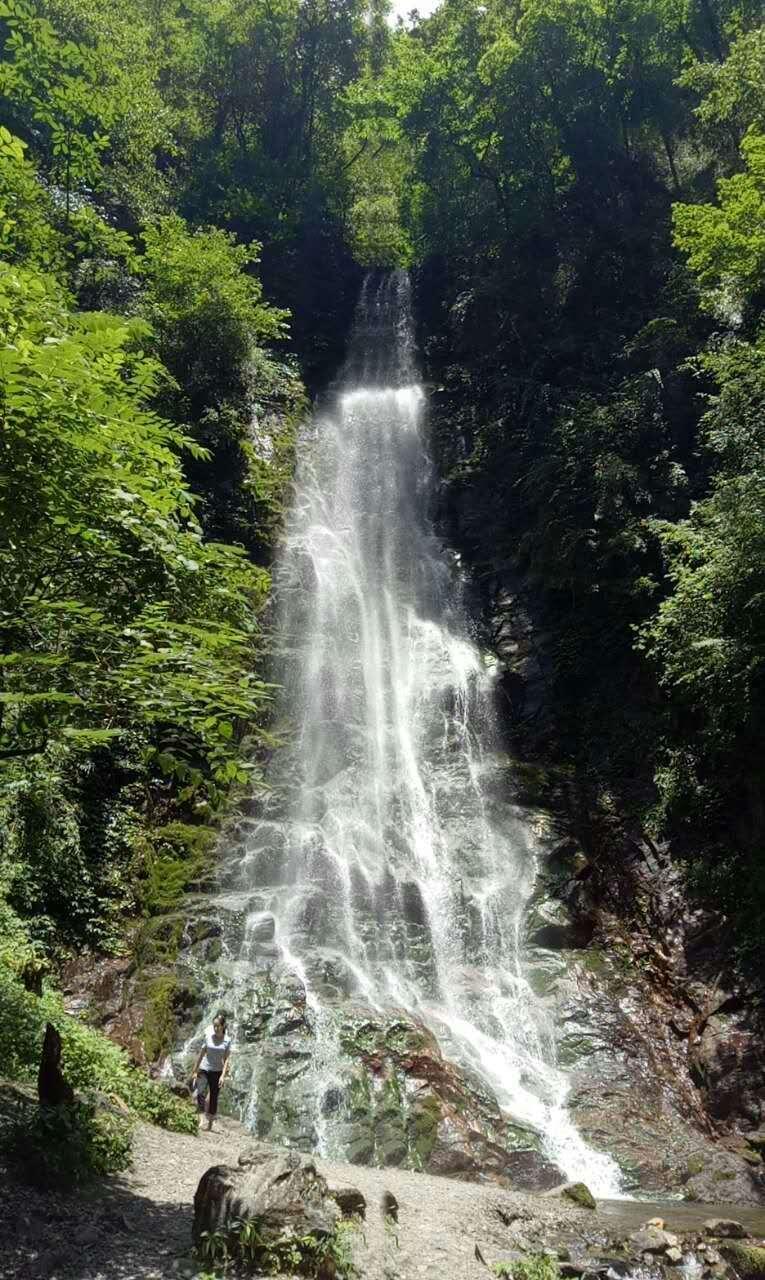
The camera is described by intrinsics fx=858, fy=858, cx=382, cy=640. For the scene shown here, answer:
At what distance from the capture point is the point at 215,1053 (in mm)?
9648

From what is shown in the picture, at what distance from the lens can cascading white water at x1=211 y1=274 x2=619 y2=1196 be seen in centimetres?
1217

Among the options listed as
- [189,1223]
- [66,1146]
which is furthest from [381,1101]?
[66,1146]

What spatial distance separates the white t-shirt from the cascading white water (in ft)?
5.15

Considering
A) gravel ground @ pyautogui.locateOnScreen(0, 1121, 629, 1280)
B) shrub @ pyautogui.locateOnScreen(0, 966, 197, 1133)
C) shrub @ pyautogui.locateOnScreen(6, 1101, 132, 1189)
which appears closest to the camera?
gravel ground @ pyautogui.locateOnScreen(0, 1121, 629, 1280)

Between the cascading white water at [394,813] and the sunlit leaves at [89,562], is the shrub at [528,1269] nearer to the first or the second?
the cascading white water at [394,813]

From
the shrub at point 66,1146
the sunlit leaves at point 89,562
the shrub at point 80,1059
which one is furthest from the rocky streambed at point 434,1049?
the sunlit leaves at point 89,562

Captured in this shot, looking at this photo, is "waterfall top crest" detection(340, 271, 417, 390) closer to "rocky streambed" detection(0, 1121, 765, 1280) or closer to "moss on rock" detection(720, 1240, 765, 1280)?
"rocky streambed" detection(0, 1121, 765, 1280)

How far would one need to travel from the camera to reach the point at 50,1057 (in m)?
7.18

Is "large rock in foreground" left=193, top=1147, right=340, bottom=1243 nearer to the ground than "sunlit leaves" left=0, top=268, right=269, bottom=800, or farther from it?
nearer to the ground

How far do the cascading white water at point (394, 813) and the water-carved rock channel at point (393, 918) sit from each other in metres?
0.04

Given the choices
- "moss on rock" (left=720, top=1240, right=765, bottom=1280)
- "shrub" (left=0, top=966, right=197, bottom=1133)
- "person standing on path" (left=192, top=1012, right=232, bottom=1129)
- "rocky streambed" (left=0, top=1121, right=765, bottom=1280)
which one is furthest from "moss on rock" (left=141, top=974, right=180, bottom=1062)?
"moss on rock" (left=720, top=1240, right=765, bottom=1280)

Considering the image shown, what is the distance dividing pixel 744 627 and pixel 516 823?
18.0 feet

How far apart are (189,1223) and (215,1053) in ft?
10.6

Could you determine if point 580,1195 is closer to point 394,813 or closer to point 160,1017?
point 160,1017
